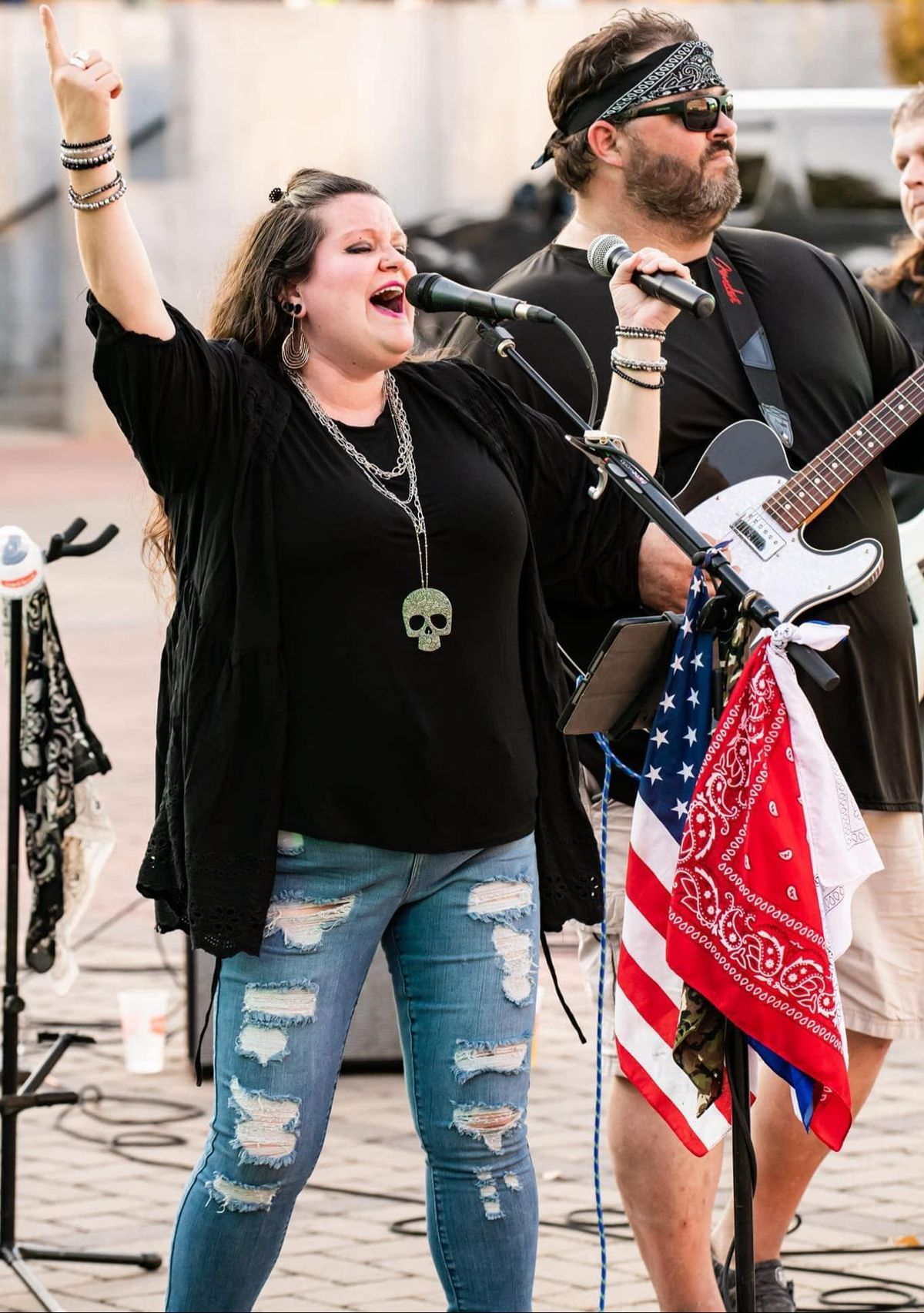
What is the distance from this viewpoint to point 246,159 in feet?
70.6

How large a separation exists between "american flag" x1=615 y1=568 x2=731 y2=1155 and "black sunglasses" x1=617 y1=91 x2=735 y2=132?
986 millimetres

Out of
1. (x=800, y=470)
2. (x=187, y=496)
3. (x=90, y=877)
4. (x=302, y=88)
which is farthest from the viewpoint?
(x=302, y=88)

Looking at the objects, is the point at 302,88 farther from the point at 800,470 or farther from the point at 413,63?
the point at 800,470

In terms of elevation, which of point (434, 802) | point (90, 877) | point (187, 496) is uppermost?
point (187, 496)

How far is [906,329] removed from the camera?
16.8 feet

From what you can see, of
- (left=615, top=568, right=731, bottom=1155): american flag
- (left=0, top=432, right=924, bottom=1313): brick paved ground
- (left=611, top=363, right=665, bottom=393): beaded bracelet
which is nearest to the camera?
(left=615, top=568, right=731, bottom=1155): american flag

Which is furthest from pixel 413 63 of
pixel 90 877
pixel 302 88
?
pixel 90 877

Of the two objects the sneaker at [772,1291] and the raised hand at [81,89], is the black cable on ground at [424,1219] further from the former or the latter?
the raised hand at [81,89]

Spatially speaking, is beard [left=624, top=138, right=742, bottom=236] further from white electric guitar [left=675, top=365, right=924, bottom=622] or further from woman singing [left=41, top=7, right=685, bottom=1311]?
woman singing [left=41, top=7, right=685, bottom=1311]

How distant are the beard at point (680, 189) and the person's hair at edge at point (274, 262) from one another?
0.63 metres

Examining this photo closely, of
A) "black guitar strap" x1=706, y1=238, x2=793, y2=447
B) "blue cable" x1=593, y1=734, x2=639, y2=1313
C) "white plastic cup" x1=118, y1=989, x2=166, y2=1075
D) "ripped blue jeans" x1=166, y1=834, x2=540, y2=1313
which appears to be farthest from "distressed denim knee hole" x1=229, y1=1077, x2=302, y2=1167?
"white plastic cup" x1=118, y1=989, x2=166, y2=1075

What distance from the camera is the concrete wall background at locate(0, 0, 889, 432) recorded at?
69.7 ft

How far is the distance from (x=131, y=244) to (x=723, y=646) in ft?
3.47

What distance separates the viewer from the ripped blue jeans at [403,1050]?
10.1 feet
